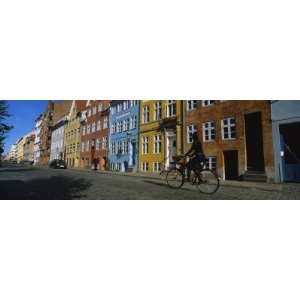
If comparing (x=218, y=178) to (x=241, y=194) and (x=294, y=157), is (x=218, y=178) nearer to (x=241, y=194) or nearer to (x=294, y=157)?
(x=241, y=194)

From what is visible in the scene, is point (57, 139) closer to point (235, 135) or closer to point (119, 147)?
point (119, 147)

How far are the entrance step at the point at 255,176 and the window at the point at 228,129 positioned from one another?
0.54 meters

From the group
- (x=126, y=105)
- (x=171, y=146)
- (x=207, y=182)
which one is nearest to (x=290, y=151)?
(x=207, y=182)

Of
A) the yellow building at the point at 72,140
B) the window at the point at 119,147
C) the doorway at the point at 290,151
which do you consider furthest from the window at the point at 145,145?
the doorway at the point at 290,151

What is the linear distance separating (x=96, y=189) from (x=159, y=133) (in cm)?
129

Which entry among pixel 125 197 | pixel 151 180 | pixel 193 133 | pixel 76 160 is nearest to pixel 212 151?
pixel 193 133

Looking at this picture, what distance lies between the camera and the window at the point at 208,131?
157 inches

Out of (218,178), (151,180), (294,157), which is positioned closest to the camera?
(294,157)

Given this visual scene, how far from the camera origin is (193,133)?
4.09 meters

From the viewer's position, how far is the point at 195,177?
3.98 metres

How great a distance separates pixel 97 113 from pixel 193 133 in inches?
64.0

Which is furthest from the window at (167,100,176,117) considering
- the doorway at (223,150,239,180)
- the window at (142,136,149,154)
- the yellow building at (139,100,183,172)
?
the doorway at (223,150,239,180)
